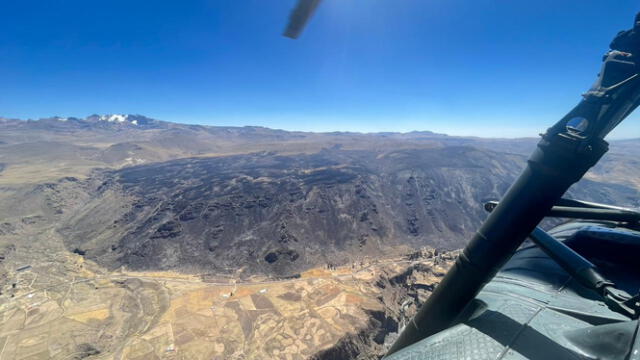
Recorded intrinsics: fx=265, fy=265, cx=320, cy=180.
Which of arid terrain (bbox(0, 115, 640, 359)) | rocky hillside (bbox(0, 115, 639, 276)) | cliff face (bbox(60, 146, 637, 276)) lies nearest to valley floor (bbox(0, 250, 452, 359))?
arid terrain (bbox(0, 115, 640, 359))

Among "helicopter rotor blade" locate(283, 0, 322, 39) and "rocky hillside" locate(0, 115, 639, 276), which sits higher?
"helicopter rotor blade" locate(283, 0, 322, 39)

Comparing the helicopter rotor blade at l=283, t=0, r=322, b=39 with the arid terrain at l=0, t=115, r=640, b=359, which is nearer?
the helicopter rotor blade at l=283, t=0, r=322, b=39

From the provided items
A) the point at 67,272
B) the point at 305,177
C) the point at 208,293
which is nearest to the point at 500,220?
the point at 208,293

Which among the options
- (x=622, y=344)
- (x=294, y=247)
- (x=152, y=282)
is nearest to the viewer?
(x=622, y=344)

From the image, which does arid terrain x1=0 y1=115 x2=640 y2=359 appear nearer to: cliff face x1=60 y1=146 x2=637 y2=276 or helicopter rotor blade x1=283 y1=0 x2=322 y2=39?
cliff face x1=60 y1=146 x2=637 y2=276

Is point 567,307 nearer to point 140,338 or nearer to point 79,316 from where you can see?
point 140,338

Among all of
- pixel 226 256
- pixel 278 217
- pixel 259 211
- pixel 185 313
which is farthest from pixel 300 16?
pixel 259 211

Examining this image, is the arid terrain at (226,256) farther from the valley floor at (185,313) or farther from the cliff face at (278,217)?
the cliff face at (278,217)
